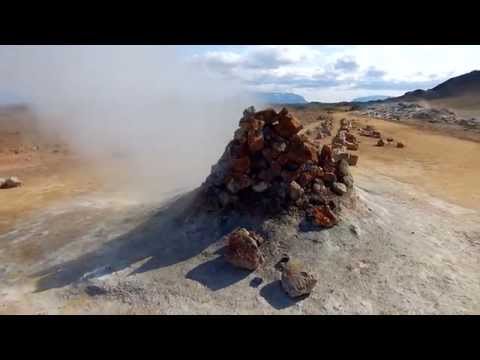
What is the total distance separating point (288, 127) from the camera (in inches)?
330

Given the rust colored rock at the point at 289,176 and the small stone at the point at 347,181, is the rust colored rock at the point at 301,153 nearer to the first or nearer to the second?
the rust colored rock at the point at 289,176

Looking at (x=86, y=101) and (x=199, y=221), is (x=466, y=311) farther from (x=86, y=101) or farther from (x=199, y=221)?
(x=86, y=101)

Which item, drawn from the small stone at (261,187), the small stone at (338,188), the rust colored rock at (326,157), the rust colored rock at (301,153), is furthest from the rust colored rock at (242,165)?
the small stone at (338,188)

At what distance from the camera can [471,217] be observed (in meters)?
9.75

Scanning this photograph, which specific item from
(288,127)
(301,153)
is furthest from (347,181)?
(288,127)

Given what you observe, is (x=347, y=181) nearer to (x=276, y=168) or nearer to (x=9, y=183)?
(x=276, y=168)

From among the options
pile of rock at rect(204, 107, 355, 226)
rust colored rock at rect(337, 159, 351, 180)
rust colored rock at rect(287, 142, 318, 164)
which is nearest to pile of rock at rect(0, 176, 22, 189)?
pile of rock at rect(204, 107, 355, 226)

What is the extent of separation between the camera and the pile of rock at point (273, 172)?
8.01 meters

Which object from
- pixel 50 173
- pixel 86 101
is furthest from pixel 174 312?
pixel 86 101

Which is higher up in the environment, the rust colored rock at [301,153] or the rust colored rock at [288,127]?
the rust colored rock at [288,127]

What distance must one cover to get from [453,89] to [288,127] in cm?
5862

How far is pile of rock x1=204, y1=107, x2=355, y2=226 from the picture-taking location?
26.3 ft

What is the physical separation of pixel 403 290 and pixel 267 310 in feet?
7.29

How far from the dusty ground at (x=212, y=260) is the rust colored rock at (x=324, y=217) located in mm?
155
